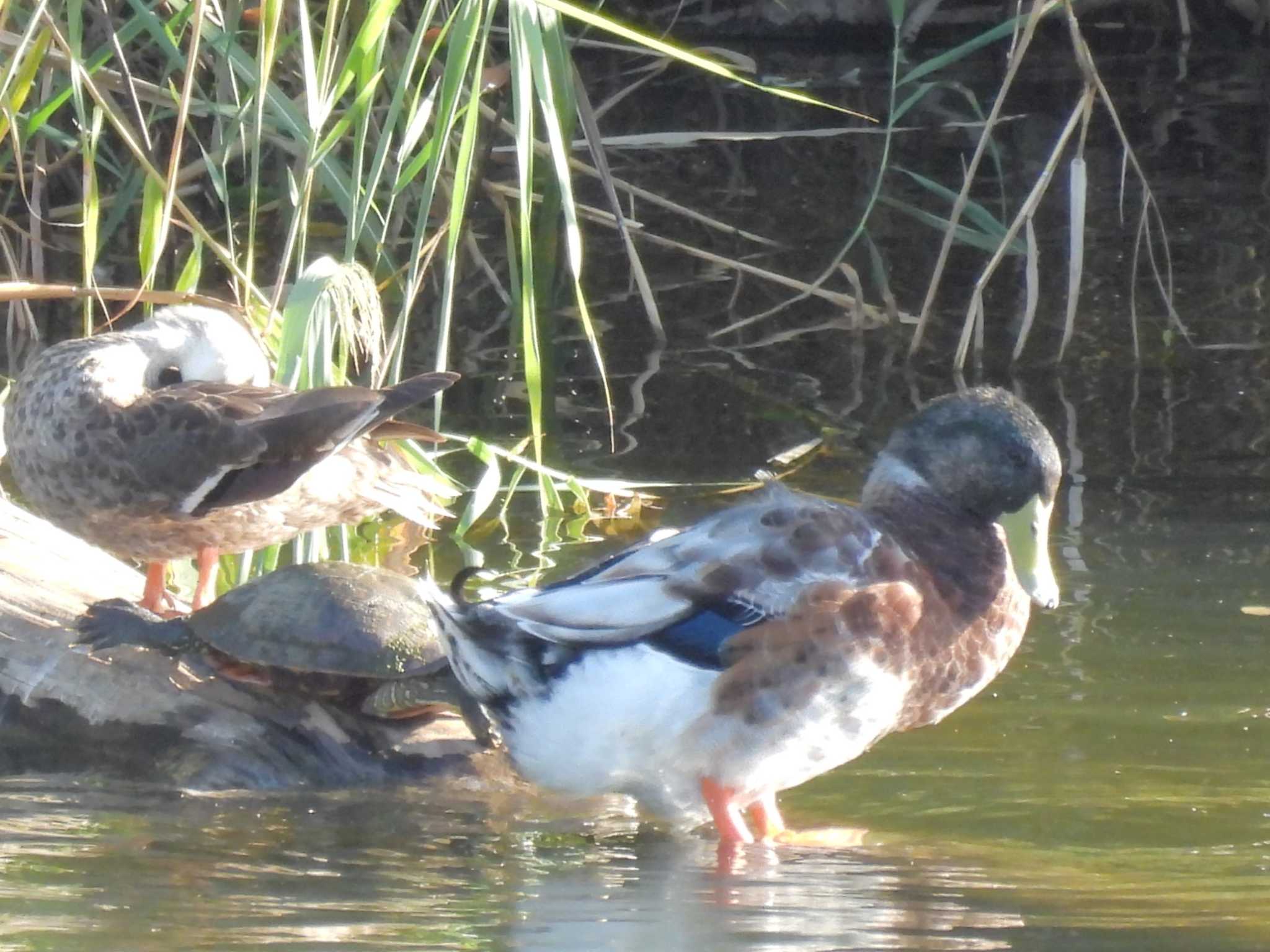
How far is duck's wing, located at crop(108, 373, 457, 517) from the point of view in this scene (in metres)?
3.61

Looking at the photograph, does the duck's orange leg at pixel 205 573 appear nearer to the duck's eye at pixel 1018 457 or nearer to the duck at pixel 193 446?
the duck at pixel 193 446

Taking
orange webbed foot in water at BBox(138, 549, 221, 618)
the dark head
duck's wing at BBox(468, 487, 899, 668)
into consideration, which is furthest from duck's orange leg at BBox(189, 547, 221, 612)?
the dark head

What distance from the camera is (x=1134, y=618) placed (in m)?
4.10

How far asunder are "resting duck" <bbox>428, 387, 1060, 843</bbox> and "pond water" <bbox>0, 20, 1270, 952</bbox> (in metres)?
0.14

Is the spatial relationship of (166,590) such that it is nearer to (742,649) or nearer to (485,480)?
(485,480)

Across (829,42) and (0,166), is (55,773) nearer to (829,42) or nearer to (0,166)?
(0,166)

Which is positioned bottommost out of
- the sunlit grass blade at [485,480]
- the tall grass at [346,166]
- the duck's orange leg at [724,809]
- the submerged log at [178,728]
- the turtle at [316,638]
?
the duck's orange leg at [724,809]

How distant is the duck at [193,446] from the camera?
12.1 ft

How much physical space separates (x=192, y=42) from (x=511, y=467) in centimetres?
228

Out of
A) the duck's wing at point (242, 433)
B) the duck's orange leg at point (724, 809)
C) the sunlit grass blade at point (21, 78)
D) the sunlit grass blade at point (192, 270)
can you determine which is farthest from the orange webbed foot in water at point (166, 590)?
the duck's orange leg at point (724, 809)

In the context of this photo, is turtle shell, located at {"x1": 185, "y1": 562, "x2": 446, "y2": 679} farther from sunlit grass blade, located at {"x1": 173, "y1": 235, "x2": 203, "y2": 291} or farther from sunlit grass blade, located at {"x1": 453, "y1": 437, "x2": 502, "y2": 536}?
sunlit grass blade, located at {"x1": 173, "y1": 235, "x2": 203, "y2": 291}

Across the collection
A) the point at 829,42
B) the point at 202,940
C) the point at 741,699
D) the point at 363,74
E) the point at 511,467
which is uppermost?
the point at 829,42

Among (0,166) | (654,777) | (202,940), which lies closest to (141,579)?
(0,166)

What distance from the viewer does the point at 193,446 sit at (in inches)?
148
